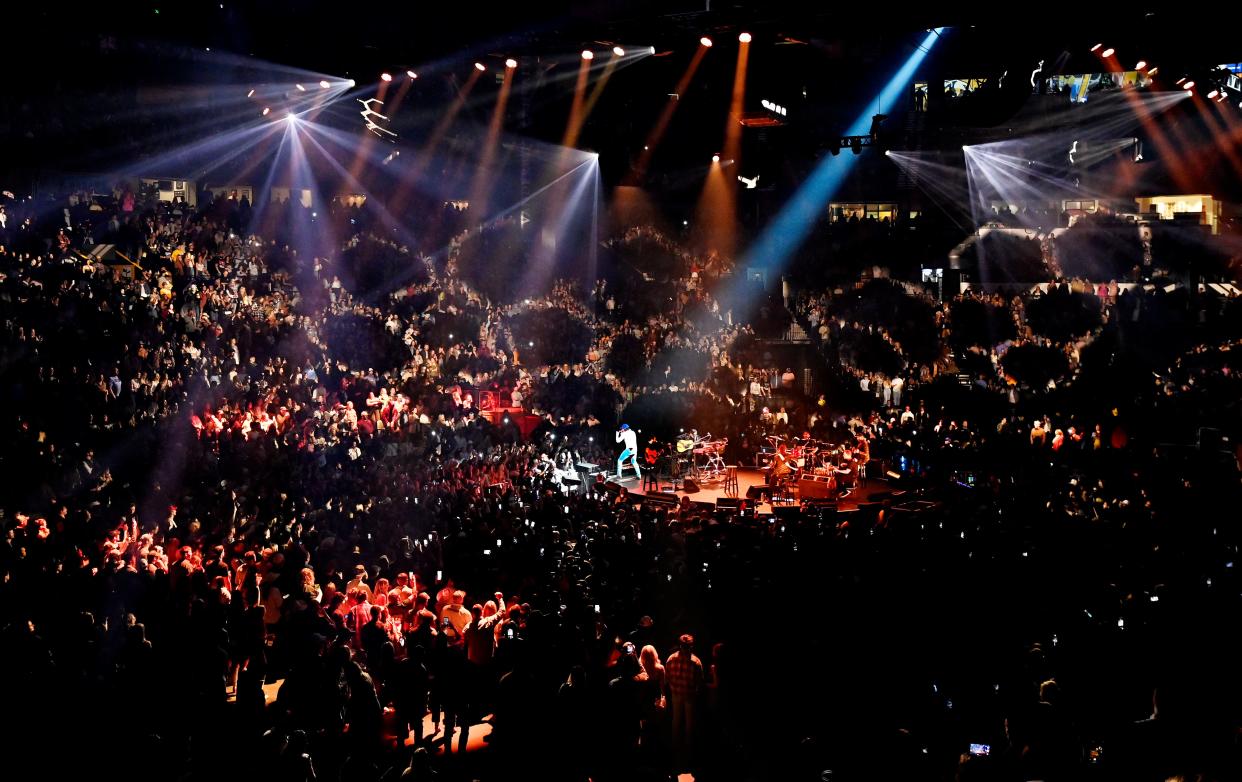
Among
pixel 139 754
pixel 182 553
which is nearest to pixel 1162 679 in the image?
pixel 139 754

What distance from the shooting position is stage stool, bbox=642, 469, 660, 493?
17.0 m

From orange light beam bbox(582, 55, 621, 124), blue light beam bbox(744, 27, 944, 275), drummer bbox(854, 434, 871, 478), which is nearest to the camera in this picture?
orange light beam bbox(582, 55, 621, 124)

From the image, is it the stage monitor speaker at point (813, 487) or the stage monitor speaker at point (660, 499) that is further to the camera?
the stage monitor speaker at point (813, 487)

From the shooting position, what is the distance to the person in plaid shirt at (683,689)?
653 centimetres

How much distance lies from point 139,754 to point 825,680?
14.3 feet

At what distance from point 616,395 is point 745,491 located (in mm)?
5332

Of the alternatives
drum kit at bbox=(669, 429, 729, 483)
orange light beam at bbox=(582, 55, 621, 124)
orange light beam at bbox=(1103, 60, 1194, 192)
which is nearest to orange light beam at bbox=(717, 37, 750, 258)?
orange light beam at bbox=(582, 55, 621, 124)

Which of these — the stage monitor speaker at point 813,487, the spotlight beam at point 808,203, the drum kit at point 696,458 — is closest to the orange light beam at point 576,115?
the spotlight beam at point 808,203

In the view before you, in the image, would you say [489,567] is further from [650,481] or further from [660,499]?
[650,481]

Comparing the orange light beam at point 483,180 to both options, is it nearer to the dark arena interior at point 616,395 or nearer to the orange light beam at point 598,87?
the dark arena interior at point 616,395

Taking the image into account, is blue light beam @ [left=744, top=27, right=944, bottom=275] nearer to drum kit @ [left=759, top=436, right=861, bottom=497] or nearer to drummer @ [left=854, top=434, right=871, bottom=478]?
drum kit @ [left=759, top=436, right=861, bottom=497]

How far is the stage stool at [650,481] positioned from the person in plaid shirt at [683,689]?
397 inches

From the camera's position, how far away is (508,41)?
34.0 feet

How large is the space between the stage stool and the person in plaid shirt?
33.1 ft
